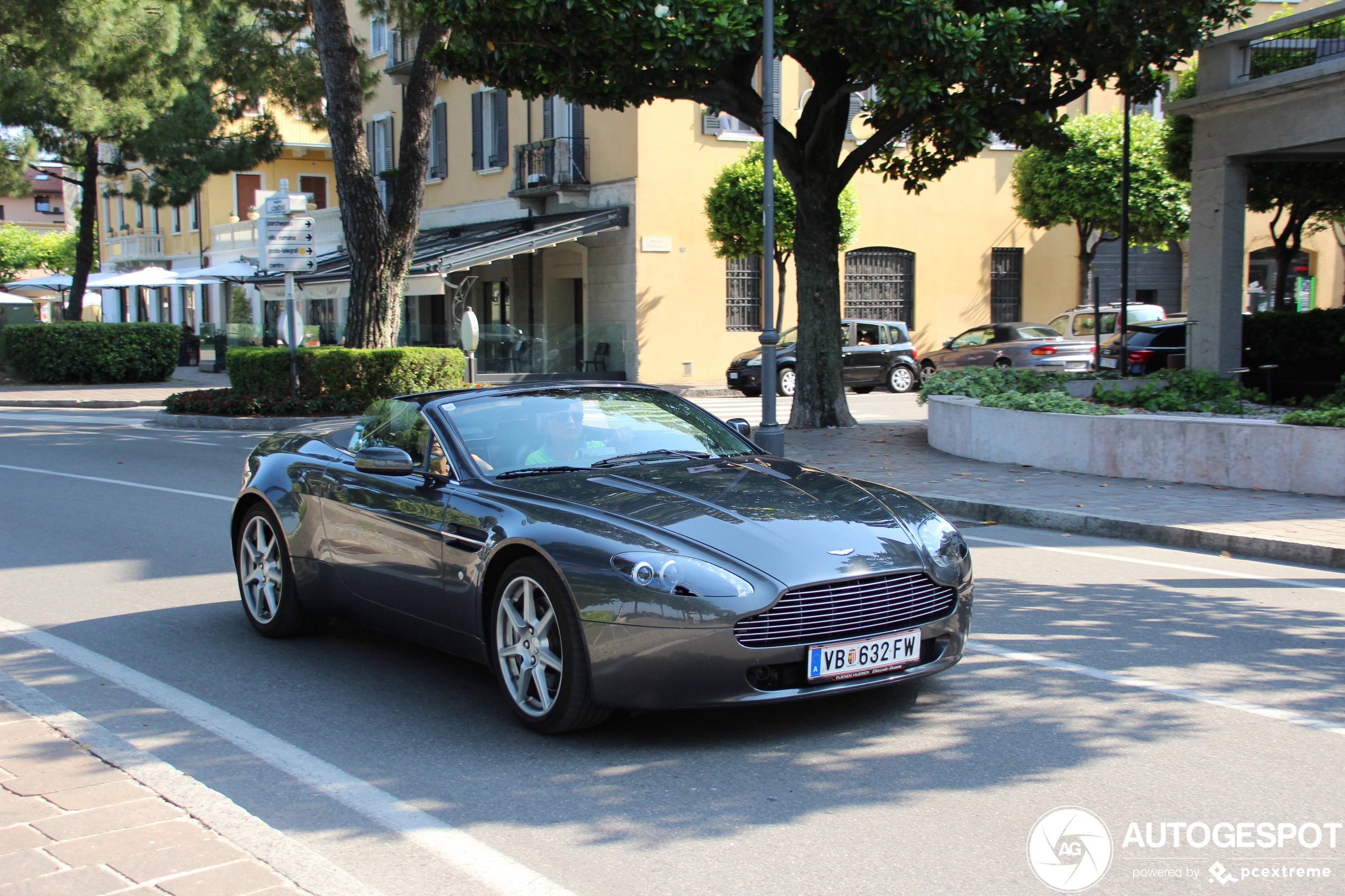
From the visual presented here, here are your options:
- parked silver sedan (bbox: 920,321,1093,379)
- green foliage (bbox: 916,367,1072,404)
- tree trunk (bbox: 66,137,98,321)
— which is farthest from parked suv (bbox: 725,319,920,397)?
tree trunk (bbox: 66,137,98,321)

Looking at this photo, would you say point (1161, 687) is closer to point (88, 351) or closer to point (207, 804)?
point (207, 804)

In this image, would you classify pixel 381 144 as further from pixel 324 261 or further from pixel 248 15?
pixel 248 15

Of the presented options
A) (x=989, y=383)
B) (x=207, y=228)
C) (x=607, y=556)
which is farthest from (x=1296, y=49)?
(x=207, y=228)

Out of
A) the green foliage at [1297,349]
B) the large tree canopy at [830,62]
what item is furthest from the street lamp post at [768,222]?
the green foliage at [1297,349]

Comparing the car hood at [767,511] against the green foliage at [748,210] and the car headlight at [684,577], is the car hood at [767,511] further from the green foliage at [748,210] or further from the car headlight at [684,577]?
the green foliage at [748,210]

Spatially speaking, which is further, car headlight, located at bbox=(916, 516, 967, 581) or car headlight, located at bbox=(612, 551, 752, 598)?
car headlight, located at bbox=(916, 516, 967, 581)

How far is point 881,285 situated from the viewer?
112 feet

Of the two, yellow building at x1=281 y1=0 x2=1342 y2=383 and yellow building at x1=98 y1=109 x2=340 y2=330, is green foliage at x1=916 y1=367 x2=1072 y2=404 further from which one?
yellow building at x1=98 y1=109 x2=340 y2=330

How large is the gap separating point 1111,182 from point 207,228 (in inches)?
1459

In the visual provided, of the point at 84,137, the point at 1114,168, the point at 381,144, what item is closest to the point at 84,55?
the point at 84,137

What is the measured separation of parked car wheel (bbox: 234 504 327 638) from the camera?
252 inches

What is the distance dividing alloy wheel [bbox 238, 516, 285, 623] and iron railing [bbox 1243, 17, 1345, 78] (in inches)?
542

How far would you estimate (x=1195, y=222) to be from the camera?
16547mm

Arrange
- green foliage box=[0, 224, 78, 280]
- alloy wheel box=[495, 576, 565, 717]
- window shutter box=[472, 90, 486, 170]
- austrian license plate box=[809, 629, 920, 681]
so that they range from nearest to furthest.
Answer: austrian license plate box=[809, 629, 920, 681]
alloy wheel box=[495, 576, 565, 717]
window shutter box=[472, 90, 486, 170]
green foliage box=[0, 224, 78, 280]
